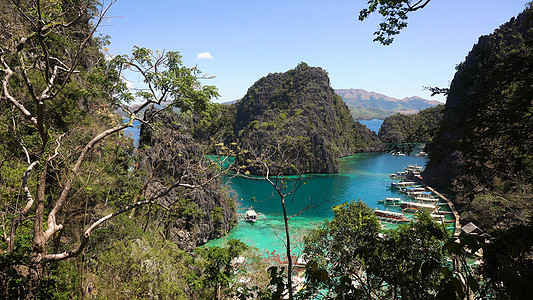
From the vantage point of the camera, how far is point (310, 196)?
1609 cm

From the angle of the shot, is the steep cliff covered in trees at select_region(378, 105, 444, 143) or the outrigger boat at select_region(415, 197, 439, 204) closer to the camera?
the outrigger boat at select_region(415, 197, 439, 204)

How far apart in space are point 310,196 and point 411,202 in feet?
63.8

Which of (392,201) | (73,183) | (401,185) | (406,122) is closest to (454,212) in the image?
(392,201)

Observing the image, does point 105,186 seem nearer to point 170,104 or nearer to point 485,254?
point 170,104

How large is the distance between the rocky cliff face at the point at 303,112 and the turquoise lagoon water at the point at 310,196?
320 inches

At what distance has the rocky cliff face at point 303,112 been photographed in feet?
181

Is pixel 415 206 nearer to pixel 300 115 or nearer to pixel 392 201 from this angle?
pixel 392 201

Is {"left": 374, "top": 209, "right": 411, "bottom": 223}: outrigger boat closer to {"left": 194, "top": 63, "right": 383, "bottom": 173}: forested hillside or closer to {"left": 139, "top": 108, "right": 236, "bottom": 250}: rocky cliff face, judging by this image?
{"left": 139, "top": 108, "right": 236, "bottom": 250}: rocky cliff face

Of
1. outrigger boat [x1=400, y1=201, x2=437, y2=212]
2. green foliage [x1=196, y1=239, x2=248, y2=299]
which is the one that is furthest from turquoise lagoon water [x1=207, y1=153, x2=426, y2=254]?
green foliage [x1=196, y1=239, x2=248, y2=299]

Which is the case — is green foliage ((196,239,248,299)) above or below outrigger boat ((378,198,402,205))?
above

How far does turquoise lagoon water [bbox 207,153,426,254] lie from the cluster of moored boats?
1.21m

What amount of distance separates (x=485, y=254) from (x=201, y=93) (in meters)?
4.99

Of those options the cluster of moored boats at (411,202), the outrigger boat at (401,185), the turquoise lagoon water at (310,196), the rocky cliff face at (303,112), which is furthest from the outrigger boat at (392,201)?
the rocky cliff face at (303,112)

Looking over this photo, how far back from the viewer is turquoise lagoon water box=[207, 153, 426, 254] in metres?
20.9
